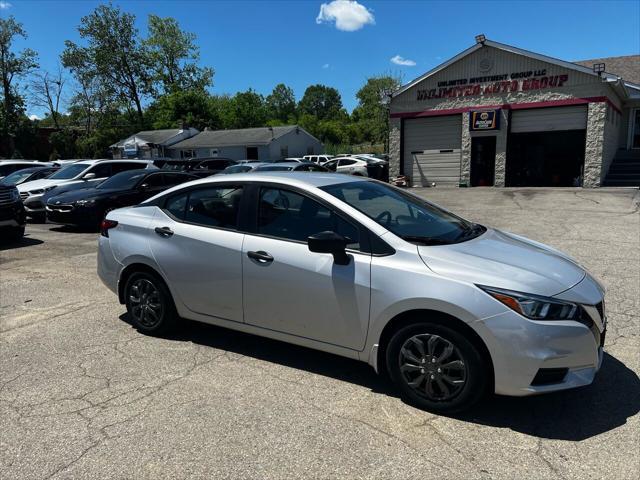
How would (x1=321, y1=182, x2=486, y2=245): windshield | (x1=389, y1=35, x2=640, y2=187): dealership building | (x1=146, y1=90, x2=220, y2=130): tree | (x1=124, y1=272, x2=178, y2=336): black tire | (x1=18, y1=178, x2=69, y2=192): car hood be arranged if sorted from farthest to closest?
1. (x1=146, y1=90, x2=220, y2=130): tree
2. (x1=389, y1=35, x2=640, y2=187): dealership building
3. (x1=18, y1=178, x2=69, y2=192): car hood
4. (x1=124, y1=272, x2=178, y2=336): black tire
5. (x1=321, y1=182, x2=486, y2=245): windshield

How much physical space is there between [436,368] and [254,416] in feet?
4.14

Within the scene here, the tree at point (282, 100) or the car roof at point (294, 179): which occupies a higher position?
the tree at point (282, 100)

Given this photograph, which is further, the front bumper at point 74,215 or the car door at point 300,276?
the front bumper at point 74,215

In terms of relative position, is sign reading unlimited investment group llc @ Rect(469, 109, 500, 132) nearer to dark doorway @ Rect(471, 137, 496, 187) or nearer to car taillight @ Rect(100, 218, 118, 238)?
dark doorway @ Rect(471, 137, 496, 187)

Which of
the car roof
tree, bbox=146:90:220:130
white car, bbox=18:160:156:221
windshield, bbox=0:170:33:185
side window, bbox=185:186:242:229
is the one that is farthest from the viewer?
tree, bbox=146:90:220:130

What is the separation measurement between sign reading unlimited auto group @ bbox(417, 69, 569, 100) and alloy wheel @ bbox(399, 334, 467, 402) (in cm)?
2089

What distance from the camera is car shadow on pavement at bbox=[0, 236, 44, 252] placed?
9.89 m

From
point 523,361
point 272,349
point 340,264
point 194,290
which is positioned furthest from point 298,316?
point 523,361

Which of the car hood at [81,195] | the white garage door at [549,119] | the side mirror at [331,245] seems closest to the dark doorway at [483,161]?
the white garage door at [549,119]

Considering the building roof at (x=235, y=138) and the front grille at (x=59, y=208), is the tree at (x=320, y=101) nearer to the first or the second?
the building roof at (x=235, y=138)

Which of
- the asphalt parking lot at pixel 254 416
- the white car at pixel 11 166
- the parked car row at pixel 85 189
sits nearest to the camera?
the asphalt parking lot at pixel 254 416

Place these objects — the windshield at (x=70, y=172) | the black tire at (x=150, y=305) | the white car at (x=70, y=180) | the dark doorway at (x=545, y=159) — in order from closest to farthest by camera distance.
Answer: the black tire at (x=150, y=305) < the white car at (x=70, y=180) < the windshield at (x=70, y=172) < the dark doorway at (x=545, y=159)

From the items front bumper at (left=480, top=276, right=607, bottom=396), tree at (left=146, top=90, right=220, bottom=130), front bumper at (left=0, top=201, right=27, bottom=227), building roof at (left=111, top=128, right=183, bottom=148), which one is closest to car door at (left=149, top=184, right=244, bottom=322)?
front bumper at (left=480, top=276, right=607, bottom=396)

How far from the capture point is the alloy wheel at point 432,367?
3.10m
